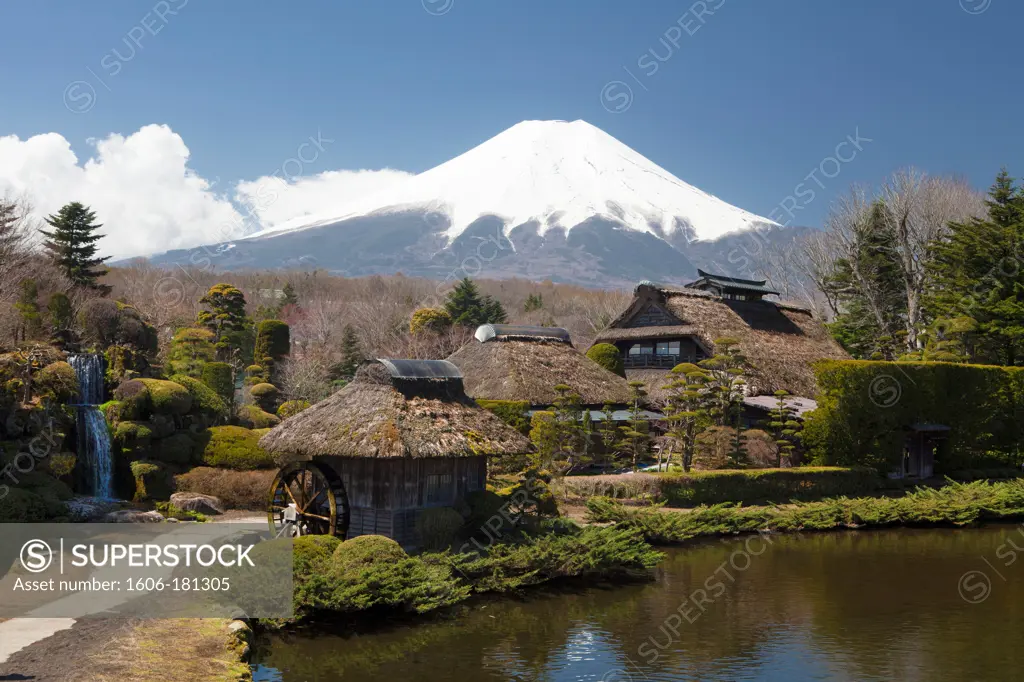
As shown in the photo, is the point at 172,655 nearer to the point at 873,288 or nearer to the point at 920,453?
the point at 920,453

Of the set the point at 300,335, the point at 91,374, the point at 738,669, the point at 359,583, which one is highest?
the point at 300,335

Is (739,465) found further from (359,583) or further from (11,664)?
(11,664)

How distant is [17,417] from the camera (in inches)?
898

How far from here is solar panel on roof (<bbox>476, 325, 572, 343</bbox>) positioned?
3725 cm

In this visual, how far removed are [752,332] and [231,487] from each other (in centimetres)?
2603

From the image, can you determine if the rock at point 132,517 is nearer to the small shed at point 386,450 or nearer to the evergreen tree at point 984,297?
the small shed at point 386,450

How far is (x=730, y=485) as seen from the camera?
1092 inches

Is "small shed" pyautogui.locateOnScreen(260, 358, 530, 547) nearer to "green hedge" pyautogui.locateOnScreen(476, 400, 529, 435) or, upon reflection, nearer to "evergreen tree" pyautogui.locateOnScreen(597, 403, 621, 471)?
"green hedge" pyautogui.locateOnScreen(476, 400, 529, 435)

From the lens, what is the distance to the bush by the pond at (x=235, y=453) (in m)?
26.2

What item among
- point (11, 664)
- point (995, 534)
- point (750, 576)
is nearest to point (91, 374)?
point (11, 664)

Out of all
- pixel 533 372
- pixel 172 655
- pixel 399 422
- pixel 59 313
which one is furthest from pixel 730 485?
pixel 59 313

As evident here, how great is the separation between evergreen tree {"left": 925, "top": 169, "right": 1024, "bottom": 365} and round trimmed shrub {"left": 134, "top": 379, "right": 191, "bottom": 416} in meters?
31.2

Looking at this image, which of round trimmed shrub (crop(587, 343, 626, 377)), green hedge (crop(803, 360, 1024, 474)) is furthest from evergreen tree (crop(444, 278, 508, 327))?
green hedge (crop(803, 360, 1024, 474))

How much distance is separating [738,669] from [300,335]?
60.4 m
